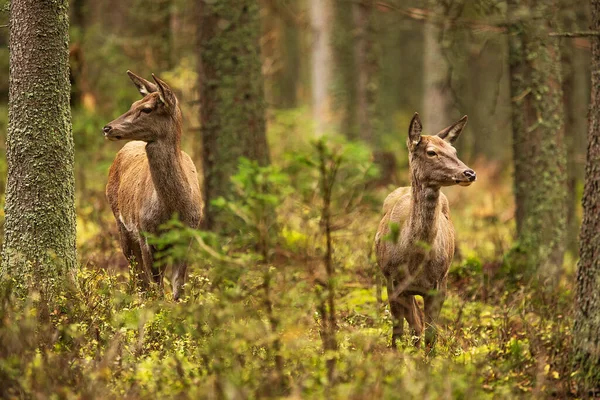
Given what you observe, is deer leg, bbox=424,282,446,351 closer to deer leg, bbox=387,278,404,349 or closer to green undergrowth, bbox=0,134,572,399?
green undergrowth, bbox=0,134,572,399

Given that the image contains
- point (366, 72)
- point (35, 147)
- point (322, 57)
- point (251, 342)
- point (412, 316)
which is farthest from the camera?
point (322, 57)

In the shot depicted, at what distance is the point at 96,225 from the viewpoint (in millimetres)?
12250

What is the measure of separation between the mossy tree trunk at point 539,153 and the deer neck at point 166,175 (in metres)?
4.78

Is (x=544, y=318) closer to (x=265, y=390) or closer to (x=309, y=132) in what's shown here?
(x=265, y=390)

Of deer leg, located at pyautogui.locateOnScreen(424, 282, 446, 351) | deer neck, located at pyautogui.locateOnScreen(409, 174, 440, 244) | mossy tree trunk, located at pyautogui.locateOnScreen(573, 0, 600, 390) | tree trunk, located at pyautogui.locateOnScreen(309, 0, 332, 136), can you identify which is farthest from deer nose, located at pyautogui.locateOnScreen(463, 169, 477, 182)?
tree trunk, located at pyautogui.locateOnScreen(309, 0, 332, 136)

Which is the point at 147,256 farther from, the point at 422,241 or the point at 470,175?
the point at 470,175

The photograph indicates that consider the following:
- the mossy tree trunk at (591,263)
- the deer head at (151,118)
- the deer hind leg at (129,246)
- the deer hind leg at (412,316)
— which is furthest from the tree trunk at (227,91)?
the mossy tree trunk at (591,263)

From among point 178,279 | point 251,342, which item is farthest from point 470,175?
point 178,279

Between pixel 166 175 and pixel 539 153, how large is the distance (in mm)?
5276

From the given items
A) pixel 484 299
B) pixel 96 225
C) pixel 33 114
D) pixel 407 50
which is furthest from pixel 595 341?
pixel 407 50

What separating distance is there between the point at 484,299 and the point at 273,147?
9072 millimetres

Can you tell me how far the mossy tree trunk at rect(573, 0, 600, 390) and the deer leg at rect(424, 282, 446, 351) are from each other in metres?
1.29

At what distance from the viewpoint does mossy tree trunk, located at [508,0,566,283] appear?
10727 mm

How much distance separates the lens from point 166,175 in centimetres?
870
